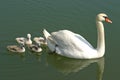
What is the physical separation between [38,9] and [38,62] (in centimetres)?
351

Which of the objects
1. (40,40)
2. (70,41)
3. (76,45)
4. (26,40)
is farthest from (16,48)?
(76,45)

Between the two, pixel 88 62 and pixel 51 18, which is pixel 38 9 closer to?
pixel 51 18

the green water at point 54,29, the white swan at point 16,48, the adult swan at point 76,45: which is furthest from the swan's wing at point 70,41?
the white swan at point 16,48

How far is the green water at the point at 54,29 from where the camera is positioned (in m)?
11.7

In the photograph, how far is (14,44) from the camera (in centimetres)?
1299

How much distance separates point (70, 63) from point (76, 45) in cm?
54

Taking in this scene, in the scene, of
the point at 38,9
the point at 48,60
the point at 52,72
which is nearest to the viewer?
the point at 52,72

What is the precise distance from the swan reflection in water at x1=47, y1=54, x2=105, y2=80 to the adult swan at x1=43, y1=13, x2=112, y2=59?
0.40 feet

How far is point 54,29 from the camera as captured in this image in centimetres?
1403

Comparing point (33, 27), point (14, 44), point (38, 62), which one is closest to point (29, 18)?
point (33, 27)

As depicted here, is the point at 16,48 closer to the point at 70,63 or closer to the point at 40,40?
the point at 40,40

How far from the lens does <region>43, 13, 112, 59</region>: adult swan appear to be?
1252 cm

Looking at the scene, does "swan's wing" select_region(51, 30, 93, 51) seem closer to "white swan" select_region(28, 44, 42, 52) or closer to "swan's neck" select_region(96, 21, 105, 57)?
"swan's neck" select_region(96, 21, 105, 57)

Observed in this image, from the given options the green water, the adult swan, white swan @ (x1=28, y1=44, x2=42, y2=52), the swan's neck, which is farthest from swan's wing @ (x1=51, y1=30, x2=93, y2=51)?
white swan @ (x1=28, y1=44, x2=42, y2=52)
